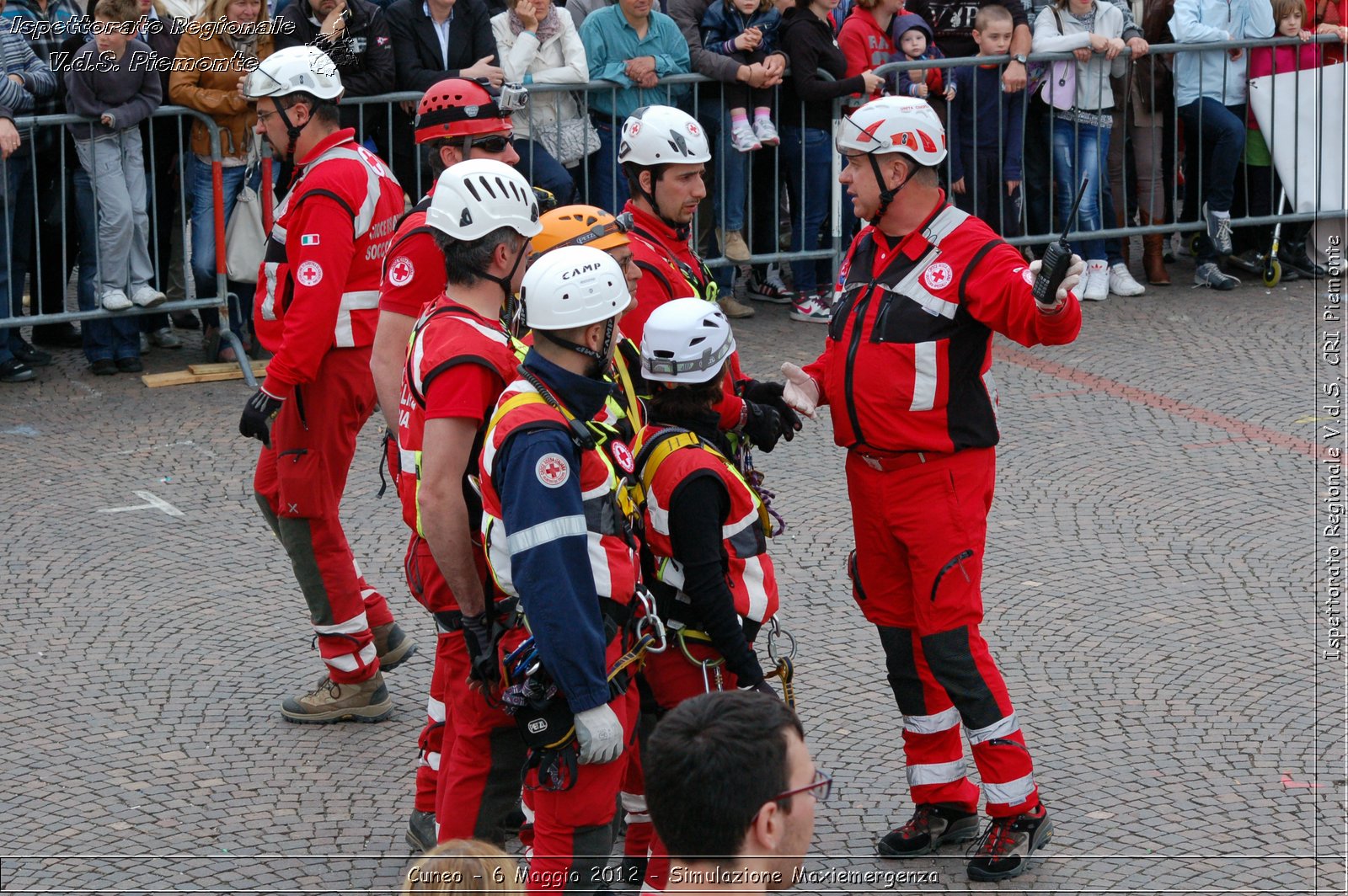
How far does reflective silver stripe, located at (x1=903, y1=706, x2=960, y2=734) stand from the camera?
17.4 ft

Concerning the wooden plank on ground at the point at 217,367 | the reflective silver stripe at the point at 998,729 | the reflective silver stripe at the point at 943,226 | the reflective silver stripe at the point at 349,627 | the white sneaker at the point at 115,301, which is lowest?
the reflective silver stripe at the point at 998,729

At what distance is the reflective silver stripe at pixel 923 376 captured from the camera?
202 inches

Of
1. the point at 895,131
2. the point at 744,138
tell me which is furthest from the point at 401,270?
the point at 744,138

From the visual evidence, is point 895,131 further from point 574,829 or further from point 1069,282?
point 574,829

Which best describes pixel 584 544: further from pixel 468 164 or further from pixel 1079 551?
pixel 1079 551

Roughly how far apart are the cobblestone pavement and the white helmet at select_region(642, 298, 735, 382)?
5.19 ft

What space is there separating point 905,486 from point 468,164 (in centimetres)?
163

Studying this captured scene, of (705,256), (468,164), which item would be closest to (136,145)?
(705,256)

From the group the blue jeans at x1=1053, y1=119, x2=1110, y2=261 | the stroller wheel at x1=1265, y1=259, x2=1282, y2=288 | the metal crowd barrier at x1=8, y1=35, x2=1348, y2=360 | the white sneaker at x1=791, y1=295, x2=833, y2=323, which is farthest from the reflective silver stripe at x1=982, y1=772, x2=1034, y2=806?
the stroller wheel at x1=1265, y1=259, x2=1282, y2=288

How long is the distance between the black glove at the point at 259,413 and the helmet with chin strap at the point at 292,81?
0.93m

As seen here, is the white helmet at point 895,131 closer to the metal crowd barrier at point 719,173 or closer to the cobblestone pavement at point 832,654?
the cobblestone pavement at point 832,654

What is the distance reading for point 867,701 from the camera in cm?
627

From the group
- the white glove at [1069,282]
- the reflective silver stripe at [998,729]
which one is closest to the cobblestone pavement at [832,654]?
the reflective silver stripe at [998,729]

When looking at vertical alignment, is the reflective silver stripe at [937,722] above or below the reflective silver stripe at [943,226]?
below
